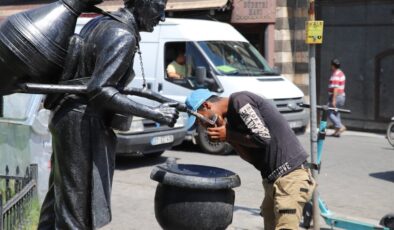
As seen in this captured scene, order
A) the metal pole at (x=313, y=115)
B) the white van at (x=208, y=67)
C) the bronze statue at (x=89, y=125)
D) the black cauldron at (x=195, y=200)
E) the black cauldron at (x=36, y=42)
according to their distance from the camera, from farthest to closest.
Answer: the white van at (x=208, y=67) < the metal pole at (x=313, y=115) < the black cauldron at (x=195, y=200) < the bronze statue at (x=89, y=125) < the black cauldron at (x=36, y=42)

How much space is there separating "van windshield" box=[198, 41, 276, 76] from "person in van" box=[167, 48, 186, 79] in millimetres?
426

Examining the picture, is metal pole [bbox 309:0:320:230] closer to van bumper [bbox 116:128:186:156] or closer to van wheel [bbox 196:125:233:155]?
van bumper [bbox 116:128:186:156]

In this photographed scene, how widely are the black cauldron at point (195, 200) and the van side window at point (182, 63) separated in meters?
8.24

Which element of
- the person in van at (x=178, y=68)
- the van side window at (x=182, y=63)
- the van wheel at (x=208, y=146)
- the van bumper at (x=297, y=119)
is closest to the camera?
the van wheel at (x=208, y=146)

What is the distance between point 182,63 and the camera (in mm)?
12945

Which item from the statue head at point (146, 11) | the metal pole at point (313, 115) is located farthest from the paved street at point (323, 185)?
the statue head at point (146, 11)

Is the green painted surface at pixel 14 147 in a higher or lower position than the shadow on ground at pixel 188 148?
higher

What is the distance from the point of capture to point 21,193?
504 cm

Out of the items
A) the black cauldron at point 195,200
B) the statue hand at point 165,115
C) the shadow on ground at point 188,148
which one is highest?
the statue hand at point 165,115

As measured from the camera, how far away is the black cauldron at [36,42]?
12.1ft

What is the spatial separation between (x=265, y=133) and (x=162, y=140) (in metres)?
6.39

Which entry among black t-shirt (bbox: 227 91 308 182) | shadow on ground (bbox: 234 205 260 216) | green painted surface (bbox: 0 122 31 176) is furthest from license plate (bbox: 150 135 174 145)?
black t-shirt (bbox: 227 91 308 182)

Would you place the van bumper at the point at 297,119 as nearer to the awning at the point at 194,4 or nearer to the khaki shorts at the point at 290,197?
the awning at the point at 194,4

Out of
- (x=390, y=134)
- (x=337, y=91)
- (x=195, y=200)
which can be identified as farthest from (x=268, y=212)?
(x=337, y=91)
